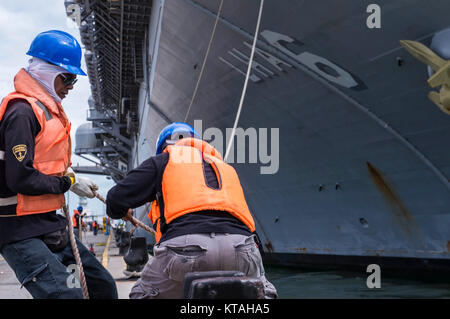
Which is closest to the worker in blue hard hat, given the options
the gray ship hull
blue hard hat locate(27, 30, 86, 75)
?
blue hard hat locate(27, 30, 86, 75)

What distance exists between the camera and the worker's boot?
18.3 feet

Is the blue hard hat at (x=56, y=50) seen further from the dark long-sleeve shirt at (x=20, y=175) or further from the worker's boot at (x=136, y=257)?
the worker's boot at (x=136, y=257)

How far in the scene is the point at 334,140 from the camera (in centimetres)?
746

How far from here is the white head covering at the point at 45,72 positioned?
2.32 metres

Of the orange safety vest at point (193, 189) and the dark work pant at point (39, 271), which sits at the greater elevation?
the orange safety vest at point (193, 189)

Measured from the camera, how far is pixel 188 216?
2.22 m

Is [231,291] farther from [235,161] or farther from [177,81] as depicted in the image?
[177,81]

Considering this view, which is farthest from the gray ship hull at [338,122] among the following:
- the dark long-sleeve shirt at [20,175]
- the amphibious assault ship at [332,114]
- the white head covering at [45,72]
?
the dark long-sleeve shirt at [20,175]

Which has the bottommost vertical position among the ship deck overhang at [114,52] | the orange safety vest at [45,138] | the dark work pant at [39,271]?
the dark work pant at [39,271]

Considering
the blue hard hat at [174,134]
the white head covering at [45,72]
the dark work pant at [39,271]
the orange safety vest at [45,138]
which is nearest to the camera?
the dark work pant at [39,271]

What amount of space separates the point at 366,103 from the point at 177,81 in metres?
5.22

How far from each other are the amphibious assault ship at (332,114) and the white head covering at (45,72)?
3.90m

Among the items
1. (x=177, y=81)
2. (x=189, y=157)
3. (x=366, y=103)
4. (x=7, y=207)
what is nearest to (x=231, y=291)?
(x=189, y=157)

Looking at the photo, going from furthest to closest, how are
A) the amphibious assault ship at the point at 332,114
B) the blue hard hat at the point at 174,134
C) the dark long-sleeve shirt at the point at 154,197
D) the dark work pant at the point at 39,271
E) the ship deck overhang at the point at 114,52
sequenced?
1. the ship deck overhang at the point at 114,52
2. the amphibious assault ship at the point at 332,114
3. the blue hard hat at the point at 174,134
4. the dark long-sleeve shirt at the point at 154,197
5. the dark work pant at the point at 39,271
